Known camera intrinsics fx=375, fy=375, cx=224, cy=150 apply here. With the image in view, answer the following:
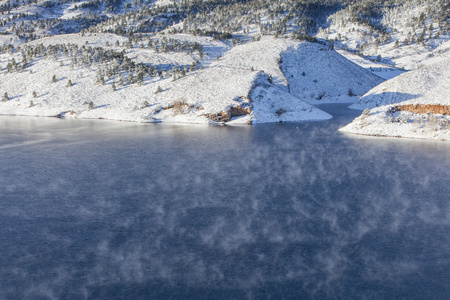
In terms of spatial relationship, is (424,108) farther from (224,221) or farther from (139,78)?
(139,78)

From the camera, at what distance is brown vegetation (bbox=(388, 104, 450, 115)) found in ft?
253

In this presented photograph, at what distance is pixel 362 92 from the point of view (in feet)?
455

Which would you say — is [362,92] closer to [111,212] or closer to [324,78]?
[324,78]

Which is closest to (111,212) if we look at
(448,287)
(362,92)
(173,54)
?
(448,287)

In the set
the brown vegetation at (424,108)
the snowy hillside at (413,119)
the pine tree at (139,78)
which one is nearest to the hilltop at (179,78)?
the pine tree at (139,78)

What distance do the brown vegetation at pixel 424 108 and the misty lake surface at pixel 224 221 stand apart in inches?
538

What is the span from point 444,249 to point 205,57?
400 feet

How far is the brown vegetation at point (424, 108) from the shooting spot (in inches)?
3036

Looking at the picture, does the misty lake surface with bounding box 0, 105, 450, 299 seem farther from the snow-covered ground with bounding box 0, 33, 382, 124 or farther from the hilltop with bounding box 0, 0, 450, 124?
the hilltop with bounding box 0, 0, 450, 124

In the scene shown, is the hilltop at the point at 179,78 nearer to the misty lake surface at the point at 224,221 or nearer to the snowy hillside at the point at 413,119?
the snowy hillside at the point at 413,119

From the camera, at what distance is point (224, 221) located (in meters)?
35.4

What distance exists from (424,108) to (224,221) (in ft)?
208

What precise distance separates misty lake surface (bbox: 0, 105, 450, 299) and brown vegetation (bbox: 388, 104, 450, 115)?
1366 cm

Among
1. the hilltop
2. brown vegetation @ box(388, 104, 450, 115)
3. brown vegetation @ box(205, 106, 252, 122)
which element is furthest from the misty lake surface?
the hilltop
